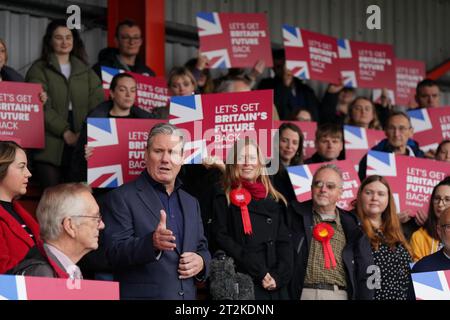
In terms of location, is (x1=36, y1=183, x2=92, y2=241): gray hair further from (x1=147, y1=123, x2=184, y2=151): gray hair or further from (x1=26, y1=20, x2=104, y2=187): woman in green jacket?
(x1=26, y1=20, x2=104, y2=187): woman in green jacket

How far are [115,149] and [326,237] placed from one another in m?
1.60

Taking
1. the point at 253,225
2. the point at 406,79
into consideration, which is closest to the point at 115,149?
the point at 253,225

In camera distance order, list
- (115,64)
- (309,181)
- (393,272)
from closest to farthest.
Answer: (393,272) → (309,181) → (115,64)

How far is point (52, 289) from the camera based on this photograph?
404 centimetres

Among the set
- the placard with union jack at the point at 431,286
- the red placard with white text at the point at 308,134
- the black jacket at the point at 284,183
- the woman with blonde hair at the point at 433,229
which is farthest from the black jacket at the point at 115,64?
the placard with union jack at the point at 431,286

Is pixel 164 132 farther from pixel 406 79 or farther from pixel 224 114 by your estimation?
pixel 406 79

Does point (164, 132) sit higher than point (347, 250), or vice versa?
point (164, 132)

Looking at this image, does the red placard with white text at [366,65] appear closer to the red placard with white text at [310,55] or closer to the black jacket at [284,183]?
the red placard with white text at [310,55]

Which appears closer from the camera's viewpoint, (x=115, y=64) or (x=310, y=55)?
(x=115, y=64)

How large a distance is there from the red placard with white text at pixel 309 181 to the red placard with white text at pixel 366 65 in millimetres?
3630

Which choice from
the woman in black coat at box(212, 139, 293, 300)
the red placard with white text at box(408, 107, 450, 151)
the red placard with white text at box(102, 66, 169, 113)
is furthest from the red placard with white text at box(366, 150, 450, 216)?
the red placard with white text at box(102, 66, 169, 113)

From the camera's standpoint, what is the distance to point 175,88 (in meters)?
8.21

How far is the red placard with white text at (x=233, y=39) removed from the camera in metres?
10.1
